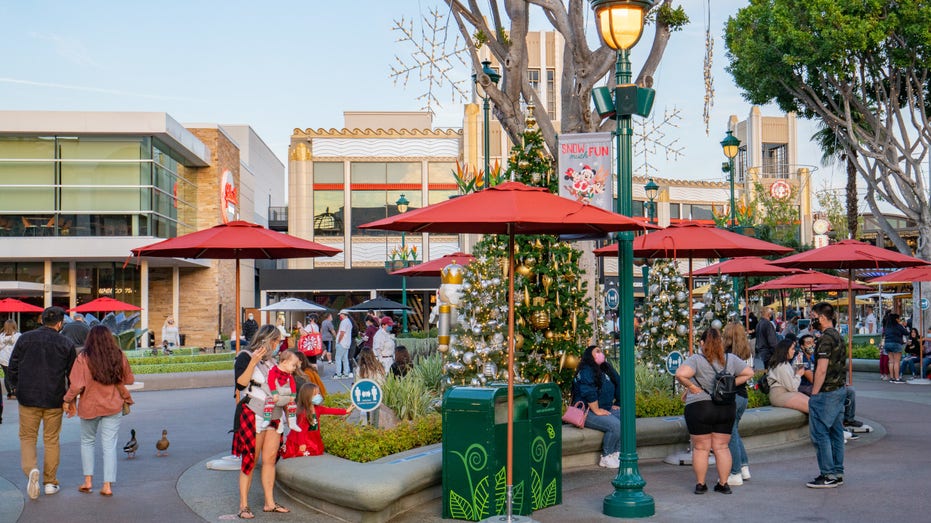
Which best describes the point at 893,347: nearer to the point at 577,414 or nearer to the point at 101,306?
the point at 577,414

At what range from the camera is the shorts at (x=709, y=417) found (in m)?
Result: 9.03

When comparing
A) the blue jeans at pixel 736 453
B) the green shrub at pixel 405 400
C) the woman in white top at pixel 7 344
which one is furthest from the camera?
the woman in white top at pixel 7 344

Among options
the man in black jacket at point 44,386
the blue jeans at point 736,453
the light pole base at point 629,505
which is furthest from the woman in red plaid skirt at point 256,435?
the blue jeans at point 736,453

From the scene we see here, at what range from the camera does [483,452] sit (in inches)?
313

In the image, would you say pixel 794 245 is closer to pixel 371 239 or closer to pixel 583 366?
pixel 371 239

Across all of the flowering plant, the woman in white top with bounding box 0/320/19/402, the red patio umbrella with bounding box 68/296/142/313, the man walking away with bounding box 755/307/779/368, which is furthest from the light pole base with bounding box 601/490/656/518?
the red patio umbrella with bounding box 68/296/142/313

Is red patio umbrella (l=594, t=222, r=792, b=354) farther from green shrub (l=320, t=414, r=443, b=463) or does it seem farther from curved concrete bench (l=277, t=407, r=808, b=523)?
green shrub (l=320, t=414, r=443, b=463)

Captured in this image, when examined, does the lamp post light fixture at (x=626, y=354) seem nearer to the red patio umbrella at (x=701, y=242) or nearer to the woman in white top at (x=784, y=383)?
the red patio umbrella at (x=701, y=242)

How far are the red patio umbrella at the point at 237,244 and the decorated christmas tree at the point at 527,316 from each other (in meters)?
2.08

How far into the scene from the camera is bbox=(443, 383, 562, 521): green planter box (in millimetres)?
7957

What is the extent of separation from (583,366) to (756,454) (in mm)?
2678

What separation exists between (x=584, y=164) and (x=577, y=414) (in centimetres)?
314

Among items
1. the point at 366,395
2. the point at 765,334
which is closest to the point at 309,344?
the point at 765,334

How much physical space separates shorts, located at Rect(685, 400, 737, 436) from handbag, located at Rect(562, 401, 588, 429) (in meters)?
1.77
